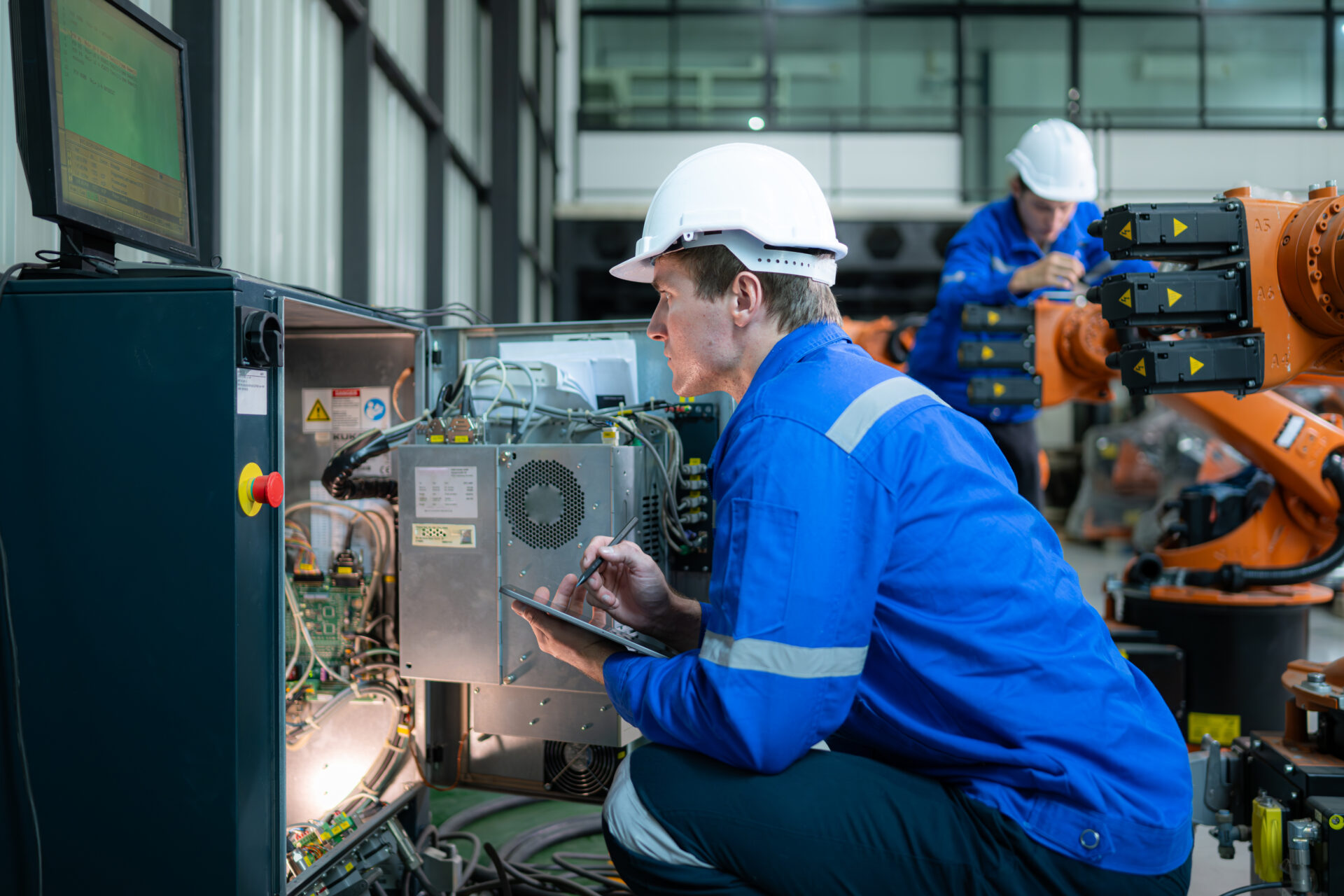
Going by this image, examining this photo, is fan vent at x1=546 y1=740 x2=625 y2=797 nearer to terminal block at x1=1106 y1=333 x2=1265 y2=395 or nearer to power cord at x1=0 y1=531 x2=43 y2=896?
power cord at x1=0 y1=531 x2=43 y2=896

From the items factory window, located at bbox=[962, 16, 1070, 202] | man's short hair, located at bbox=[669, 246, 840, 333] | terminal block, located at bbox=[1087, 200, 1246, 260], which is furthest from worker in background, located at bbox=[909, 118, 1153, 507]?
factory window, located at bbox=[962, 16, 1070, 202]

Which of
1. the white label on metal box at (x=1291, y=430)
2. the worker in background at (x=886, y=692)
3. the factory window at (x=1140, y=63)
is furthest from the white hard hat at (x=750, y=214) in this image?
the factory window at (x=1140, y=63)

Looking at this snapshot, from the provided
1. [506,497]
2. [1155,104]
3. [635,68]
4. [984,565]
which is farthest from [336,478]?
[1155,104]

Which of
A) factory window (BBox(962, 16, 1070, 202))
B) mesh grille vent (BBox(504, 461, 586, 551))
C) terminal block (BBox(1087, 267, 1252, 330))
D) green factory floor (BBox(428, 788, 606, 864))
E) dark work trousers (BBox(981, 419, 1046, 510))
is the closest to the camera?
terminal block (BBox(1087, 267, 1252, 330))

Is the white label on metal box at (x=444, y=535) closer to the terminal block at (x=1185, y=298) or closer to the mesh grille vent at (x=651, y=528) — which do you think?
the mesh grille vent at (x=651, y=528)

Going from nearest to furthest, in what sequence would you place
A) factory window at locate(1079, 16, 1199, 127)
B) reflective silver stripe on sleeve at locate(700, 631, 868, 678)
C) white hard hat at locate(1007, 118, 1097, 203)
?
1. reflective silver stripe on sleeve at locate(700, 631, 868, 678)
2. white hard hat at locate(1007, 118, 1097, 203)
3. factory window at locate(1079, 16, 1199, 127)

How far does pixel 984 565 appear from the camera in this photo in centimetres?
122

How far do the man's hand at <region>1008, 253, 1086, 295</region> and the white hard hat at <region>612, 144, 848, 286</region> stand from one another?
190 cm

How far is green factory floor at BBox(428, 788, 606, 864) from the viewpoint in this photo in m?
2.63

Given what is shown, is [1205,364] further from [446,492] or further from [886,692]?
[446,492]

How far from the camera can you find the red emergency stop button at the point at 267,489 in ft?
4.74

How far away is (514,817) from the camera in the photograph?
113 inches

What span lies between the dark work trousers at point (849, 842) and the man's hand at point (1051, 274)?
7.42 ft

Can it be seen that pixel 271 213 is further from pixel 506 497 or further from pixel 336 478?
pixel 506 497
